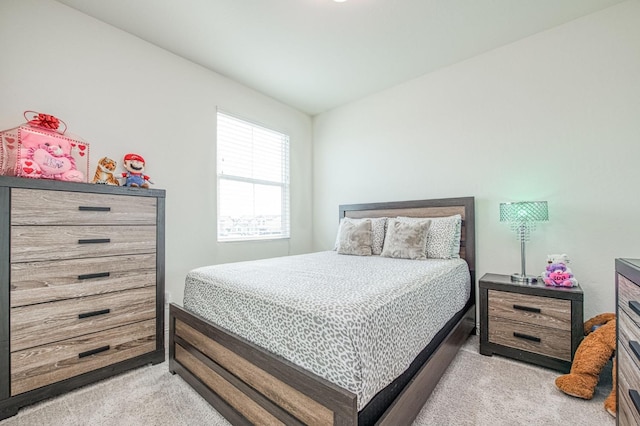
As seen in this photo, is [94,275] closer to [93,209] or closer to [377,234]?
[93,209]

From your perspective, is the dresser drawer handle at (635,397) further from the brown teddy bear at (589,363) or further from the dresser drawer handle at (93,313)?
the dresser drawer handle at (93,313)

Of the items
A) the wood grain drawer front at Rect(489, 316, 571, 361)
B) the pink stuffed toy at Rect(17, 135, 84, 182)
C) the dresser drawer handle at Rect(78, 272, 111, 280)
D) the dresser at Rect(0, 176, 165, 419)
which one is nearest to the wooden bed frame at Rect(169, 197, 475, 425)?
the wood grain drawer front at Rect(489, 316, 571, 361)

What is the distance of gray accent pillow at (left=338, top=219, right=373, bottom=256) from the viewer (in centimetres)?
289

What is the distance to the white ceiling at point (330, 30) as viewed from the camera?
210cm

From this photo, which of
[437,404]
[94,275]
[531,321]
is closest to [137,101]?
[94,275]

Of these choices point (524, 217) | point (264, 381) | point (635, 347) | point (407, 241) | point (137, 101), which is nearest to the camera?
point (635, 347)

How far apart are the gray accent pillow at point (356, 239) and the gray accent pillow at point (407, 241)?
20cm

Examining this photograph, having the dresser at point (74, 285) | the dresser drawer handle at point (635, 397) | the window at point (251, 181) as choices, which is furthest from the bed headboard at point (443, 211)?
the dresser at point (74, 285)

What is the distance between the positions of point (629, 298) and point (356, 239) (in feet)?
6.64

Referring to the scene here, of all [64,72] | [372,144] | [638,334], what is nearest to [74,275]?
[64,72]

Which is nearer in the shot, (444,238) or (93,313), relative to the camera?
(93,313)

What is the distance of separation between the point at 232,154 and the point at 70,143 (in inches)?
58.0

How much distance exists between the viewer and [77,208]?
1.81 metres

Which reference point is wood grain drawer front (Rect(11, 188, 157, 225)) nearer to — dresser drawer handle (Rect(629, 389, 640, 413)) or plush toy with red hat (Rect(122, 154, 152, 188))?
plush toy with red hat (Rect(122, 154, 152, 188))
